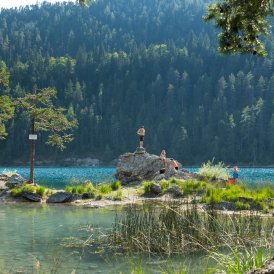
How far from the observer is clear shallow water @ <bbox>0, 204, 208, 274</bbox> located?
971 cm

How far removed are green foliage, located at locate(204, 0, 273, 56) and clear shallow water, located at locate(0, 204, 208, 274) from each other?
361 centimetres

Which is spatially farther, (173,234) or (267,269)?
(173,234)

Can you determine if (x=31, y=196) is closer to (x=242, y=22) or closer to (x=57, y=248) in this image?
(x=57, y=248)

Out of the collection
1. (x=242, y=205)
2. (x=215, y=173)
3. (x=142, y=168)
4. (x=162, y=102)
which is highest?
(x=162, y=102)

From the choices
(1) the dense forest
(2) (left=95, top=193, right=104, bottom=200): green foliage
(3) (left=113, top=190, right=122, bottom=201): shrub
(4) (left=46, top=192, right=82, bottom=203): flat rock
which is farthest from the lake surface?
(1) the dense forest

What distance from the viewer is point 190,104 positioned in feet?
506

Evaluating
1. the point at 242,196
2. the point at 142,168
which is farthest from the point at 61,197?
the point at 242,196

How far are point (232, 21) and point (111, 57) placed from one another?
176195 millimetres

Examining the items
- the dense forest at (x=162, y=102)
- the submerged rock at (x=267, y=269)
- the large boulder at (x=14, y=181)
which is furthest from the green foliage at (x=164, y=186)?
the dense forest at (x=162, y=102)

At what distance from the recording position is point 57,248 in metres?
11.8

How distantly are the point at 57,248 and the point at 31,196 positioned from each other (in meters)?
13.5

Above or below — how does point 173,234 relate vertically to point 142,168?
below

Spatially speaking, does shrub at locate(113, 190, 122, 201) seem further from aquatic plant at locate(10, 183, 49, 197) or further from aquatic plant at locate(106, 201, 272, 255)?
aquatic plant at locate(106, 201, 272, 255)

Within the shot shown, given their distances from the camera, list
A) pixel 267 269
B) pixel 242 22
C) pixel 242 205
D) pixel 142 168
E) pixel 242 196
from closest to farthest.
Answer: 1. pixel 267 269
2. pixel 242 22
3. pixel 242 205
4. pixel 242 196
5. pixel 142 168
